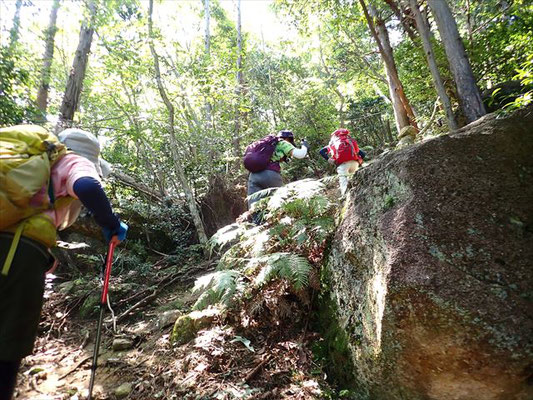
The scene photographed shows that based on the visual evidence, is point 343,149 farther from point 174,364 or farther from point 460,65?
point 174,364

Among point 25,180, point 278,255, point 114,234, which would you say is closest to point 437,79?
point 278,255

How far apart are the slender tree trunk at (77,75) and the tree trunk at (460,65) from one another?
7.41 metres

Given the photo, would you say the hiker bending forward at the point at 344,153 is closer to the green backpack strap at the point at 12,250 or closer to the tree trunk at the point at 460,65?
the tree trunk at the point at 460,65

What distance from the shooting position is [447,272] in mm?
1884

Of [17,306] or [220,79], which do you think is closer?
[17,306]

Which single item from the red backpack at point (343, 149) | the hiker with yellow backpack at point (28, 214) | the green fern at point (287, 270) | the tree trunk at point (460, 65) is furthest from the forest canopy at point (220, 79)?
the hiker with yellow backpack at point (28, 214)

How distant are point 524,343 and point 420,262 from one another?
0.63m

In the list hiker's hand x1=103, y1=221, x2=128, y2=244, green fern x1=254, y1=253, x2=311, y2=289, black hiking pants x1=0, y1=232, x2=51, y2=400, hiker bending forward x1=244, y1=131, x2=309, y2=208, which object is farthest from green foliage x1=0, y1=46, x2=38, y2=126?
green fern x1=254, y1=253, x2=311, y2=289

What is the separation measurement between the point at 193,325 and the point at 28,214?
2.17 meters

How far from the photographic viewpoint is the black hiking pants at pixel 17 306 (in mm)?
1729

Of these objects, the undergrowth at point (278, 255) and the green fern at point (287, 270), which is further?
the undergrowth at point (278, 255)

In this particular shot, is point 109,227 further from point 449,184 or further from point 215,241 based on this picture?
point 449,184

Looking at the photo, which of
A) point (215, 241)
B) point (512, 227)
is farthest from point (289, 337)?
point (512, 227)

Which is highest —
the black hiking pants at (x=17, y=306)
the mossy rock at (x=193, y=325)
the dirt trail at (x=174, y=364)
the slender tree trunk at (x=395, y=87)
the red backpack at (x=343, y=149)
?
the slender tree trunk at (x=395, y=87)
